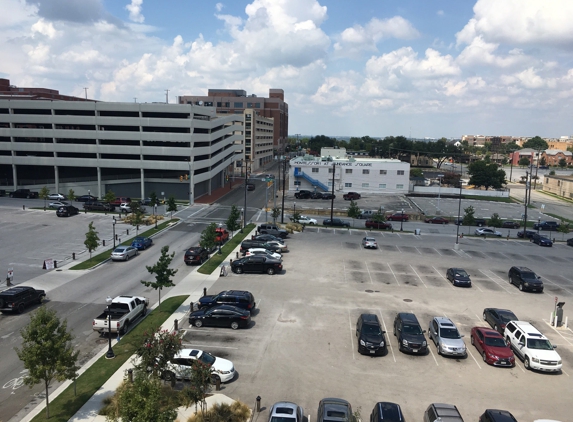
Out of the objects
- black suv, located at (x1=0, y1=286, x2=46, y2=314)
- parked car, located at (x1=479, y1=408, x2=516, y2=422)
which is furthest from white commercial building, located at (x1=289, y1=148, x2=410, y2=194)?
parked car, located at (x1=479, y1=408, x2=516, y2=422)

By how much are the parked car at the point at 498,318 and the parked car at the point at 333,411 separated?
44.8ft

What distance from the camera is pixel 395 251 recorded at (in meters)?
→ 46.0

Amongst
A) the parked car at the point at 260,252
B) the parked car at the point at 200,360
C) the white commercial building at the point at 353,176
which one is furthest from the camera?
the white commercial building at the point at 353,176

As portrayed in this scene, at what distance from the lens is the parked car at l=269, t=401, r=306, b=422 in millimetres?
15170

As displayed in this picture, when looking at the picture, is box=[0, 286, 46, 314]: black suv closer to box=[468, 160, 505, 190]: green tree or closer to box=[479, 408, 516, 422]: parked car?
box=[479, 408, 516, 422]: parked car

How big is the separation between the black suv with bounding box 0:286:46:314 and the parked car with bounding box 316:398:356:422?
1993 cm

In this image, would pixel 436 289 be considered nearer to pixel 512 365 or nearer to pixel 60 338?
pixel 512 365

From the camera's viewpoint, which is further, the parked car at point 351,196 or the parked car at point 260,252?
the parked car at point 351,196

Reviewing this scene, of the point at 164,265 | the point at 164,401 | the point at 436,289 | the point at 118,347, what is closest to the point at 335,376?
the point at 164,401

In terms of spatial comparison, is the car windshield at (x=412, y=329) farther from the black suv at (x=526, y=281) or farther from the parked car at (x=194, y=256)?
the parked car at (x=194, y=256)

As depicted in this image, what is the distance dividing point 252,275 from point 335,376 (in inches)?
656

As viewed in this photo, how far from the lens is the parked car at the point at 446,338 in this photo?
21.8 m

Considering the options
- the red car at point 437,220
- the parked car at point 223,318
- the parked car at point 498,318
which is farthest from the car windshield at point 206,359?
the red car at point 437,220

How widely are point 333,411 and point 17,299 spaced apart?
2069 centimetres
